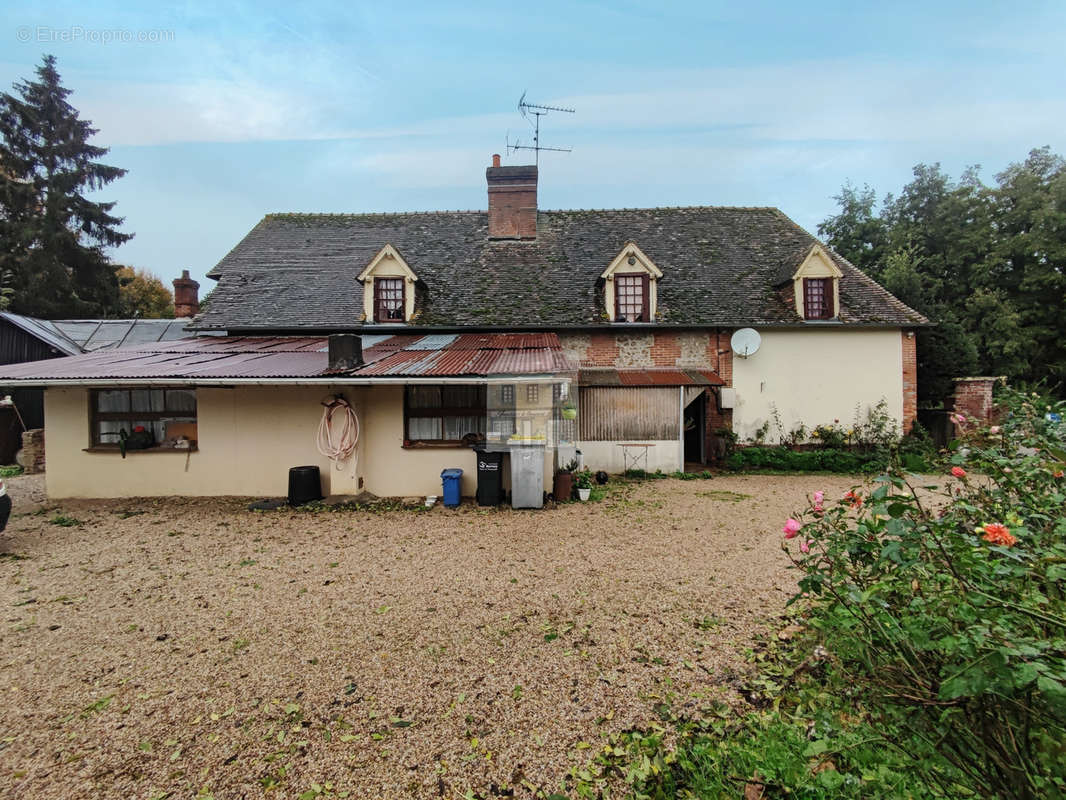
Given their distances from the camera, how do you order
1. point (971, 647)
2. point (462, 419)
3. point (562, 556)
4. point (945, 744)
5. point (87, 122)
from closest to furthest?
point (971, 647) < point (945, 744) < point (562, 556) < point (462, 419) < point (87, 122)

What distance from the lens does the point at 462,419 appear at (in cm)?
962

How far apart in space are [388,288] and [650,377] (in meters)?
8.18

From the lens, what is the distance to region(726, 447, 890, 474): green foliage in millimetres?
12203

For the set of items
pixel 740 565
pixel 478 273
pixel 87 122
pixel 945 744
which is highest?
pixel 87 122

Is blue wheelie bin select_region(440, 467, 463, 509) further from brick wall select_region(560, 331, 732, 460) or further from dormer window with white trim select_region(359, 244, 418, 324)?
dormer window with white trim select_region(359, 244, 418, 324)

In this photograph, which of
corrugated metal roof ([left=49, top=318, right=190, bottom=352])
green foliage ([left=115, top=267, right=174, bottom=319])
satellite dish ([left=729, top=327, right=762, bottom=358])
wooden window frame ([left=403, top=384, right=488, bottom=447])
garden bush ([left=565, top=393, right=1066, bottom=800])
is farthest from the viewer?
green foliage ([left=115, top=267, right=174, bottom=319])

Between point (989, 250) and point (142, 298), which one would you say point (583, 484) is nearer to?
point (989, 250)

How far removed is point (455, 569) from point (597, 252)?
12363 millimetres

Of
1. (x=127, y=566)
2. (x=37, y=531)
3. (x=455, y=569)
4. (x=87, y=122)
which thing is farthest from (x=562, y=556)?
(x=87, y=122)

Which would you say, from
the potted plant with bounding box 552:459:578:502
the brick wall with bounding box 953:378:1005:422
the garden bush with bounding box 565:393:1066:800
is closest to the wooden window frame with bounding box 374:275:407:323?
the potted plant with bounding box 552:459:578:502

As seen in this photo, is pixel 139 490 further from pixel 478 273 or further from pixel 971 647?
pixel 971 647

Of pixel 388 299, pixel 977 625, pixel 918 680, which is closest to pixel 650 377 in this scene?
pixel 388 299

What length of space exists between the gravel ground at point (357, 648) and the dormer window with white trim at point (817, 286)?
27.4ft

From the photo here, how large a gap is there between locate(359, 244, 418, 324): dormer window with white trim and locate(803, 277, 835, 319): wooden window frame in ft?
38.1
